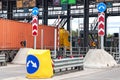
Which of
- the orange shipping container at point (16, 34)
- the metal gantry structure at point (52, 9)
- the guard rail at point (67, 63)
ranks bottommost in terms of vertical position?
the guard rail at point (67, 63)

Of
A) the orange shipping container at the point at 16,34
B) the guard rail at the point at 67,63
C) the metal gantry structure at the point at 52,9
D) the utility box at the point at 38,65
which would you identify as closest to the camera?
the utility box at the point at 38,65

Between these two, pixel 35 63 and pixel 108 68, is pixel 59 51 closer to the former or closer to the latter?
pixel 108 68

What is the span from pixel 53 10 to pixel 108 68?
3037cm

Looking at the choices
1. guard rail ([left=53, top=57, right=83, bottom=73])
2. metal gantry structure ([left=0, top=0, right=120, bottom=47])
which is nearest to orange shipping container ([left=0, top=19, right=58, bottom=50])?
metal gantry structure ([left=0, top=0, right=120, bottom=47])

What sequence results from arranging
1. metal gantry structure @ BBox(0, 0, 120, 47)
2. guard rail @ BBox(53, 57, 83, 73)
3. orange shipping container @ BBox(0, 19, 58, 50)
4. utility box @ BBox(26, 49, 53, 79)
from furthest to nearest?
metal gantry structure @ BBox(0, 0, 120, 47) < orange shipping container @ BBox(0, 19, 58, 50) < guard rail @ BBox(53, 57, 83, 73) < utility box @ BBox(26, 49, 53, 79)

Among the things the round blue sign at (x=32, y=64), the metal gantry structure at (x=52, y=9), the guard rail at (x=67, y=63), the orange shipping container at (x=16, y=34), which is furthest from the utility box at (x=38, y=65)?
the metal gantry structure at (x=52, y=9)

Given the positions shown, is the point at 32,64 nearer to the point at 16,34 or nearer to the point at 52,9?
the point at 16,34

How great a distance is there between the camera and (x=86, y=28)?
35.5 meters

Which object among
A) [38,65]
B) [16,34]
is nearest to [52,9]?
[16,34]

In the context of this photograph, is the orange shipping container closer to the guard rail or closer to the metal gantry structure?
the metal gantry structure

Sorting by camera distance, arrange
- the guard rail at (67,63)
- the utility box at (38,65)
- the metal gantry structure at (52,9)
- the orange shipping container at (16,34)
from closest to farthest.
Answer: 1. the utility box at (38,65)
2. the guard rail at (67,63)
3. the orange shipping container at (16,34)
4. the metal gantry structure at (52,9)

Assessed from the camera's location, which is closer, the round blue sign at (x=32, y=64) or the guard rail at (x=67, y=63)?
the round blue sign at (x=32, y=64)

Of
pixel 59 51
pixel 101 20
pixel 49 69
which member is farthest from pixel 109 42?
pixel 49 69

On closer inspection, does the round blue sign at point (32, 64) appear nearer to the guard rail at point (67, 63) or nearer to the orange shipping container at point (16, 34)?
the guard rail at point (67, 63)
